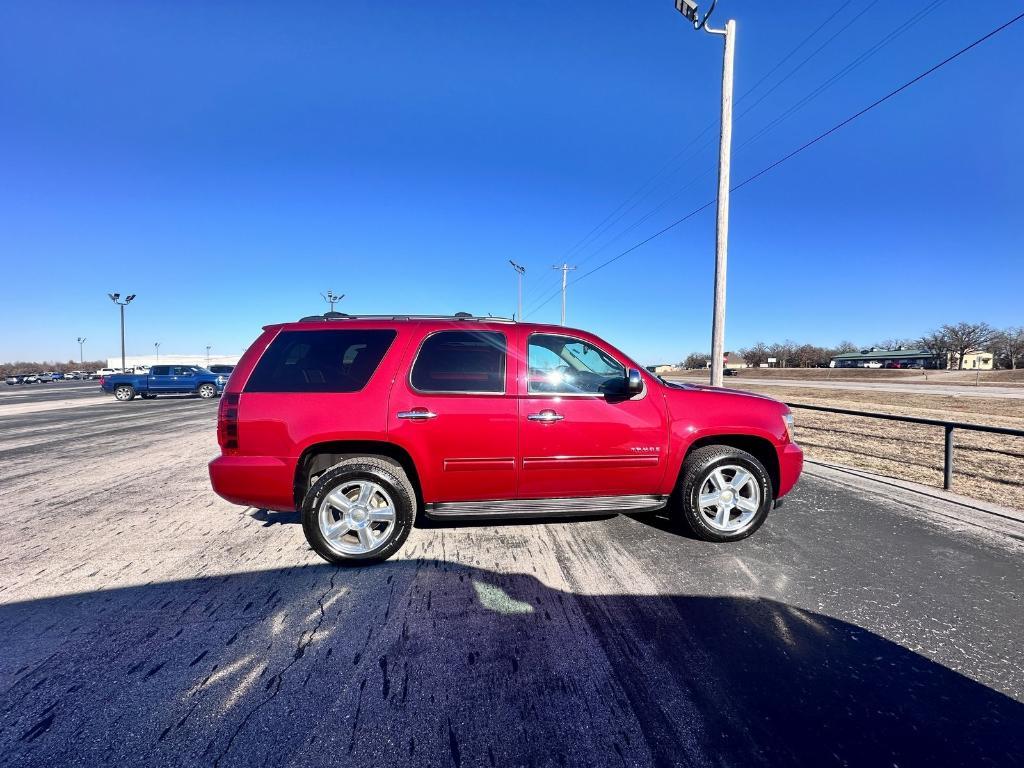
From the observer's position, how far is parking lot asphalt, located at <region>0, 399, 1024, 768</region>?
177 centimetres

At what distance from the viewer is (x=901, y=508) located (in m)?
4.58

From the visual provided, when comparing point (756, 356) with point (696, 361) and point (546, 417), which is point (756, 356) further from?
point (546, 417)

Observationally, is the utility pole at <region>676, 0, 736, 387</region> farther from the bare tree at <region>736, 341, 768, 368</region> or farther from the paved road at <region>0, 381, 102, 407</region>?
the bare tree at <region>736, 341, 768, 368</region>

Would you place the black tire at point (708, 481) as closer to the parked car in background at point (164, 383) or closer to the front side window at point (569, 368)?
the front side window at point (569, 368)

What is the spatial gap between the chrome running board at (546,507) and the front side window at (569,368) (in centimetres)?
93

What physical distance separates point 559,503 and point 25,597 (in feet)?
12.4

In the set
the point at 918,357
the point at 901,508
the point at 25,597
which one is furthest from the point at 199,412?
the point at 918,357

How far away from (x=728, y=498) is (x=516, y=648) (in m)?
2.42

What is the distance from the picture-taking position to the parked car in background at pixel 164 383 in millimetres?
20828

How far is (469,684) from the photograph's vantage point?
6.84 feet

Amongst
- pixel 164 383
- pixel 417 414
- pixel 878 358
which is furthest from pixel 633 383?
pixel 878 358

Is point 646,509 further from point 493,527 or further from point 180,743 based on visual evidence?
point 180,743

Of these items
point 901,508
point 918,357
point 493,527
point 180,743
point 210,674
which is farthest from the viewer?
point 918,357

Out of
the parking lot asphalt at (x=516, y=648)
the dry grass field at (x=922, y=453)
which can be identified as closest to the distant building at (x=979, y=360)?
the dry grass field at (x=922, y=453)
